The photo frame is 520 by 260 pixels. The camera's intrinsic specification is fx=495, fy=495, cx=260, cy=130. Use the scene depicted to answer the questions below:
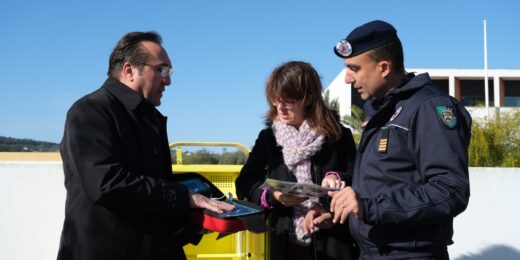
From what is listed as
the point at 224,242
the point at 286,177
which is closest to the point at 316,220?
the point at 286,177

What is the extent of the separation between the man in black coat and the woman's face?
79 cm

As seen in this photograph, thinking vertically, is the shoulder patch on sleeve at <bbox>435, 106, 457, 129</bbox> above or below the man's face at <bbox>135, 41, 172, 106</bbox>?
below

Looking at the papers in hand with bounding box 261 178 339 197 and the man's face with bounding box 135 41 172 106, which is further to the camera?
the man's face with bounding box 135 41 172 106

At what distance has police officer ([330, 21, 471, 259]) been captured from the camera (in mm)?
1727

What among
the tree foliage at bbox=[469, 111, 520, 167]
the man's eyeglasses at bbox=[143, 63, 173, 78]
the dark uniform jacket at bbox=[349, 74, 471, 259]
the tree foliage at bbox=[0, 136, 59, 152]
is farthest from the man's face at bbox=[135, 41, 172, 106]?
the tree foliage at bbox=[469, 111, 520, 167]

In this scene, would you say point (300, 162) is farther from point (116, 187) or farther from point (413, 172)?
point (116, 187)

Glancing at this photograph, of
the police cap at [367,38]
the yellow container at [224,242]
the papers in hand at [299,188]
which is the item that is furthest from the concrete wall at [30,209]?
the police cap at [367,38]

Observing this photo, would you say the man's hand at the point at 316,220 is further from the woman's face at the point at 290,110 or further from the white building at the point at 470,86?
the white building at the point at 470,86

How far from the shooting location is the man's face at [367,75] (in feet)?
6.67

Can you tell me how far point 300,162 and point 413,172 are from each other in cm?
94

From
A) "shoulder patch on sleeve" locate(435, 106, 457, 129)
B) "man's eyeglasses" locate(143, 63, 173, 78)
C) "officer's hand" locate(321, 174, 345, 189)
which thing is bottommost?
"officer's hand" locate(321, 174, 345, 189)

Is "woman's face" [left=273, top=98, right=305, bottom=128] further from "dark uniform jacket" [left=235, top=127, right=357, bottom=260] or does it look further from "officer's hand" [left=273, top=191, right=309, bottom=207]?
"officer's hand" [left=273, top=191, right=309, bottom=207]

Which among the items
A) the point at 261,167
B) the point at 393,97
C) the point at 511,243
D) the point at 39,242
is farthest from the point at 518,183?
the point at 39,242

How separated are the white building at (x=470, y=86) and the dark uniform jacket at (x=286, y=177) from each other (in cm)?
2760
